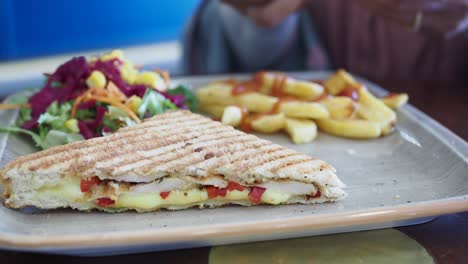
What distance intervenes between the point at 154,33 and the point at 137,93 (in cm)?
472

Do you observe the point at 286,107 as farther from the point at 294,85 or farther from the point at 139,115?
the point at 139,115

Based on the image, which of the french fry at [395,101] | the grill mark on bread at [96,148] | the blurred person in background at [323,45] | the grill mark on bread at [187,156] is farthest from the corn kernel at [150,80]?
the blurred person in background at [323,45]

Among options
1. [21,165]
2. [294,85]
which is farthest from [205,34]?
[21,165]

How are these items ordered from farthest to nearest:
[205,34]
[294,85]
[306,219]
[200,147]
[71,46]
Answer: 1. [71,46]
2. [205,34]
3. [294,85]
4. [200,147]
5. [306,219]

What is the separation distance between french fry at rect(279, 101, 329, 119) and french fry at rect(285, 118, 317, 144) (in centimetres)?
3

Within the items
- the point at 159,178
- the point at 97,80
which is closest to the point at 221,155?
the point at 159,178

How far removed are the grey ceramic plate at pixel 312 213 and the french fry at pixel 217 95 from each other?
46 cm

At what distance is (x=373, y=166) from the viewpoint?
1959 millimetres

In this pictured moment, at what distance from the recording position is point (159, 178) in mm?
1586

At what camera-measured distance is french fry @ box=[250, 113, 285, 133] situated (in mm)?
2291

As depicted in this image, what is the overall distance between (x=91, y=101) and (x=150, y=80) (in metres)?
0.32

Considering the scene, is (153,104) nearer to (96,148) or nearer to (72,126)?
(72,126)

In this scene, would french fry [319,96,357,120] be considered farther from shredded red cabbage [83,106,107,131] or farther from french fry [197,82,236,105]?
shredded red cabbage [83,106,107,131]

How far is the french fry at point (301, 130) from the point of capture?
2217 millimetres
